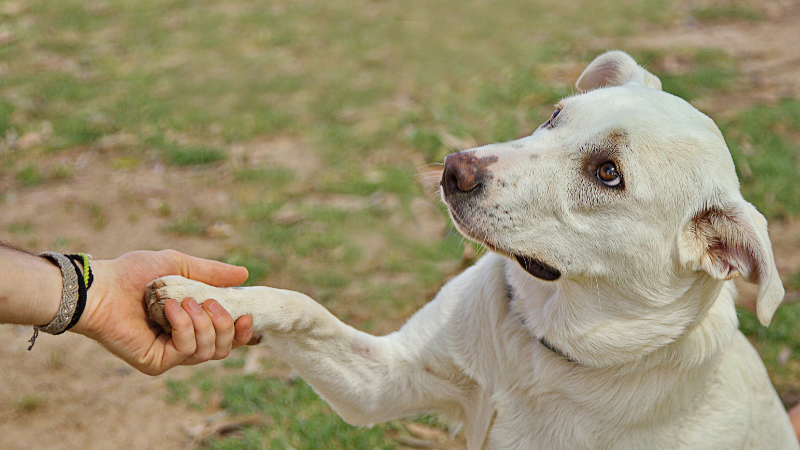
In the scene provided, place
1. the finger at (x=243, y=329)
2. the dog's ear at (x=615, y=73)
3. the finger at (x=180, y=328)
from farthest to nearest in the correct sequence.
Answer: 1. the dog's ear at (x=615, y=73)
2. the finger at (x=243, y=329)
3. the finger at (x=180, y=328)

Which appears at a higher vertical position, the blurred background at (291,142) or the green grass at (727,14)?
the green grass at (727,14)

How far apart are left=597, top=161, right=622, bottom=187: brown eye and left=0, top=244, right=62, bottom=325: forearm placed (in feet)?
6.23

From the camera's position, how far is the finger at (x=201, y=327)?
2.31 meters

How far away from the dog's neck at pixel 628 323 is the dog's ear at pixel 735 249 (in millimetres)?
115

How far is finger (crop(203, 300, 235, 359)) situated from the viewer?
7.72 ft

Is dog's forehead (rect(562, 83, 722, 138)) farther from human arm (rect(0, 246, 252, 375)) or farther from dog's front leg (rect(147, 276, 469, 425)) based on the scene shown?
human arm (rect(0, 246, 252, 375))

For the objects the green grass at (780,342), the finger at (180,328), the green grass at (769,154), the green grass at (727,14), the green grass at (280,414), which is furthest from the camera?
the green grass at (727,14)

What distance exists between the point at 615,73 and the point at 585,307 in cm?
113

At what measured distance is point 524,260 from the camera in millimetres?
2559

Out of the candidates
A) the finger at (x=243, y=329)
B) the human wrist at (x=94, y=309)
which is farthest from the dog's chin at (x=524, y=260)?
the human wrist at (x=94, y=309)

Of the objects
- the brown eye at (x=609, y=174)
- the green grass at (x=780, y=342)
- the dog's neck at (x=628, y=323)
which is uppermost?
the brown eye at (x=609, y=174)

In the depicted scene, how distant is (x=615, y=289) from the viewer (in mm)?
2568

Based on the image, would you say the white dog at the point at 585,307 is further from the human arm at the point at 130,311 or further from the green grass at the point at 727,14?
the green grass at the point at 727,14

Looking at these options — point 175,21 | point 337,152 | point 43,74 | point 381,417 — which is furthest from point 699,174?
point 175,21
